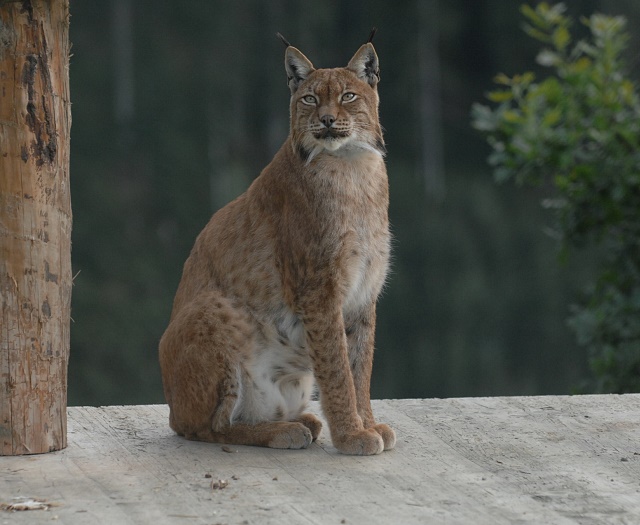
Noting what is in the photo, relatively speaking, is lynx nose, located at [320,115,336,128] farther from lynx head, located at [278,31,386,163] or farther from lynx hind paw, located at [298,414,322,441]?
lynx hind paw, located at [298,414,322,441]

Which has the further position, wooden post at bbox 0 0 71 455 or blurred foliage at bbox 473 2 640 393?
blurred foliage at bbox 473 2 640 393

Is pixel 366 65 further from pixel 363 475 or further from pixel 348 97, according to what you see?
pixel 363 475

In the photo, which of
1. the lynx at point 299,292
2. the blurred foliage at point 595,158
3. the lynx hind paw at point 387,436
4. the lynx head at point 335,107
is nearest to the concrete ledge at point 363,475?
the lynx hind paw at point 387,436

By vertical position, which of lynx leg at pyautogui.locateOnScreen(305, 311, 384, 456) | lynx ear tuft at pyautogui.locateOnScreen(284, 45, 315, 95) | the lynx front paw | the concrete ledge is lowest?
the concrete ledge

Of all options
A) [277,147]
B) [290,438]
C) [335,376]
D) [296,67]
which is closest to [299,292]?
[335,376]

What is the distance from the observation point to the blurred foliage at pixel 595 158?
6.16m

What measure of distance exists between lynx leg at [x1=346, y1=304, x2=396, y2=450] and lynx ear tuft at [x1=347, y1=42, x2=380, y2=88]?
0.86 metres

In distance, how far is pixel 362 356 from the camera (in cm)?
458

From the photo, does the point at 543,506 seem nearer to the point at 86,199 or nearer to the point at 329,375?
the point at 329,375

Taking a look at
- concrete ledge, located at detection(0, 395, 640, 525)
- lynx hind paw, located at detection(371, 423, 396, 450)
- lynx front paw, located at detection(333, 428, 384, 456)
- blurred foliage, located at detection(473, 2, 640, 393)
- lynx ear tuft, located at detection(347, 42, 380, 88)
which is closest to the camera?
concrete ledge, located at detection(0, 395, 640, 525)

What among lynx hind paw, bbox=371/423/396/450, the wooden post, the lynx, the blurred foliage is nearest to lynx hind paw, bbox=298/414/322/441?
the lynx

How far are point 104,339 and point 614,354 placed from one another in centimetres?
932

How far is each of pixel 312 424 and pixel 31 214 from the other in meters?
1.31

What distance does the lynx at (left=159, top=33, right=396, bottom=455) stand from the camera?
4.31 metres
